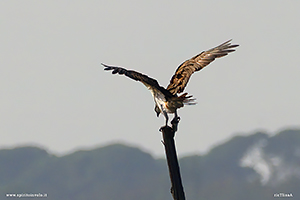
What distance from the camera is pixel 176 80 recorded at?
9.17 metres

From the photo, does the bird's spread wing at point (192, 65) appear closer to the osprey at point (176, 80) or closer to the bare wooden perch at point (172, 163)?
the osprey at point (176, 80)

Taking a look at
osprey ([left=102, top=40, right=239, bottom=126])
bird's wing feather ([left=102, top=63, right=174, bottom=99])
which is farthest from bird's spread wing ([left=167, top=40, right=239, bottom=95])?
bird's wing feather ([left=102, top=63, right=174, bottom=99])

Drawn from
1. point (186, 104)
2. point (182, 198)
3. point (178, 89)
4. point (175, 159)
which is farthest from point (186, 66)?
point (182, 198)

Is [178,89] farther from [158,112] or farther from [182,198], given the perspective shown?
[182,198]

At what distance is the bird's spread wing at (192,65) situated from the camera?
9.08 meters

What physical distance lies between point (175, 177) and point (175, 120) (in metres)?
0.96

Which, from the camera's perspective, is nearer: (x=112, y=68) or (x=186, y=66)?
(x=112, y=68)

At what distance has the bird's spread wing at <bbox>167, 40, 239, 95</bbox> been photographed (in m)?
9.08

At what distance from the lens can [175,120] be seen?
28.2 ft

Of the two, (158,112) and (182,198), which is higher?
(158,112)

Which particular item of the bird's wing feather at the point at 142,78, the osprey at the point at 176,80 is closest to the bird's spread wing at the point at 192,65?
the osprey at the point at 176,80

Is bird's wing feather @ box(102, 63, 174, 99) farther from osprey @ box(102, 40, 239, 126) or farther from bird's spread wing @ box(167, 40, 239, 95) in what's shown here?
bird's spread wing @ box(167, 40, 239, 95)

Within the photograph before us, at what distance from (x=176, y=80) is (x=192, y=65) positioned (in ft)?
1.47

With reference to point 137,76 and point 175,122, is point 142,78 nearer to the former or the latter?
point 137,76
